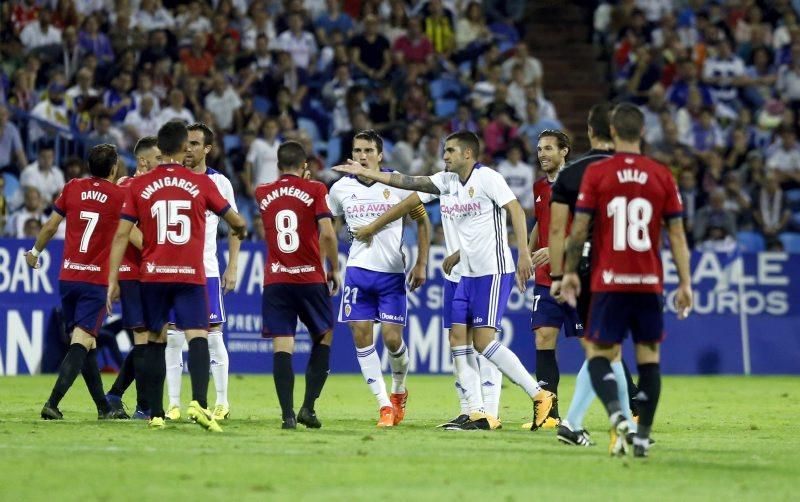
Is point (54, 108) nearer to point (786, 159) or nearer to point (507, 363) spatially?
point (786, 159)

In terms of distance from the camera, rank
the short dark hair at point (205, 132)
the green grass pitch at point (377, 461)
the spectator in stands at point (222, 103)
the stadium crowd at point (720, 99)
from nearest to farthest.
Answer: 1. the green grass pitch at point (377, 461)
2. the short dark hair at point (205, 132)
3. the spectator in stands at point (222, 103)
4. the stadium crowd at point (720, 99)

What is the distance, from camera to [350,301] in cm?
1332

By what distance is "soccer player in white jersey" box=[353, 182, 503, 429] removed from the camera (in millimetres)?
12859

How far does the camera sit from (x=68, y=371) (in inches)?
510

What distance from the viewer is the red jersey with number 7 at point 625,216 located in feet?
32.5

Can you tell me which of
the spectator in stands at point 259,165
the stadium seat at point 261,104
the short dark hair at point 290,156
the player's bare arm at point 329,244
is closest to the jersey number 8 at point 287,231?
the player's bare arm at point 329,244

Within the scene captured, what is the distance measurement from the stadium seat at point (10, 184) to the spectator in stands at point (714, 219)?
11.0 m

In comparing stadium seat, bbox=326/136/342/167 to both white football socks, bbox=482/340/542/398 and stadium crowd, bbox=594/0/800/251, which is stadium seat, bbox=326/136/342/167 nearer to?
stadium crowd, bbox=594/0/800/251

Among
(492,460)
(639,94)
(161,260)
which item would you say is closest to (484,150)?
(639,94)

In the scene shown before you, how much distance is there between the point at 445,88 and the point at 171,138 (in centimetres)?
1579

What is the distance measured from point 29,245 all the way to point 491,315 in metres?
9.87

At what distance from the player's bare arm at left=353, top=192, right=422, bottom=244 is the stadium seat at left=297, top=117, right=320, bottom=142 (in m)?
12.3

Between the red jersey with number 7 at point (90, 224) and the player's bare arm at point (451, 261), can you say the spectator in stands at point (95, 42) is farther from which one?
the player's bare arm at point (451, 261)

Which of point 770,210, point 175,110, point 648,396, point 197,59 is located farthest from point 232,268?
point 770,210
